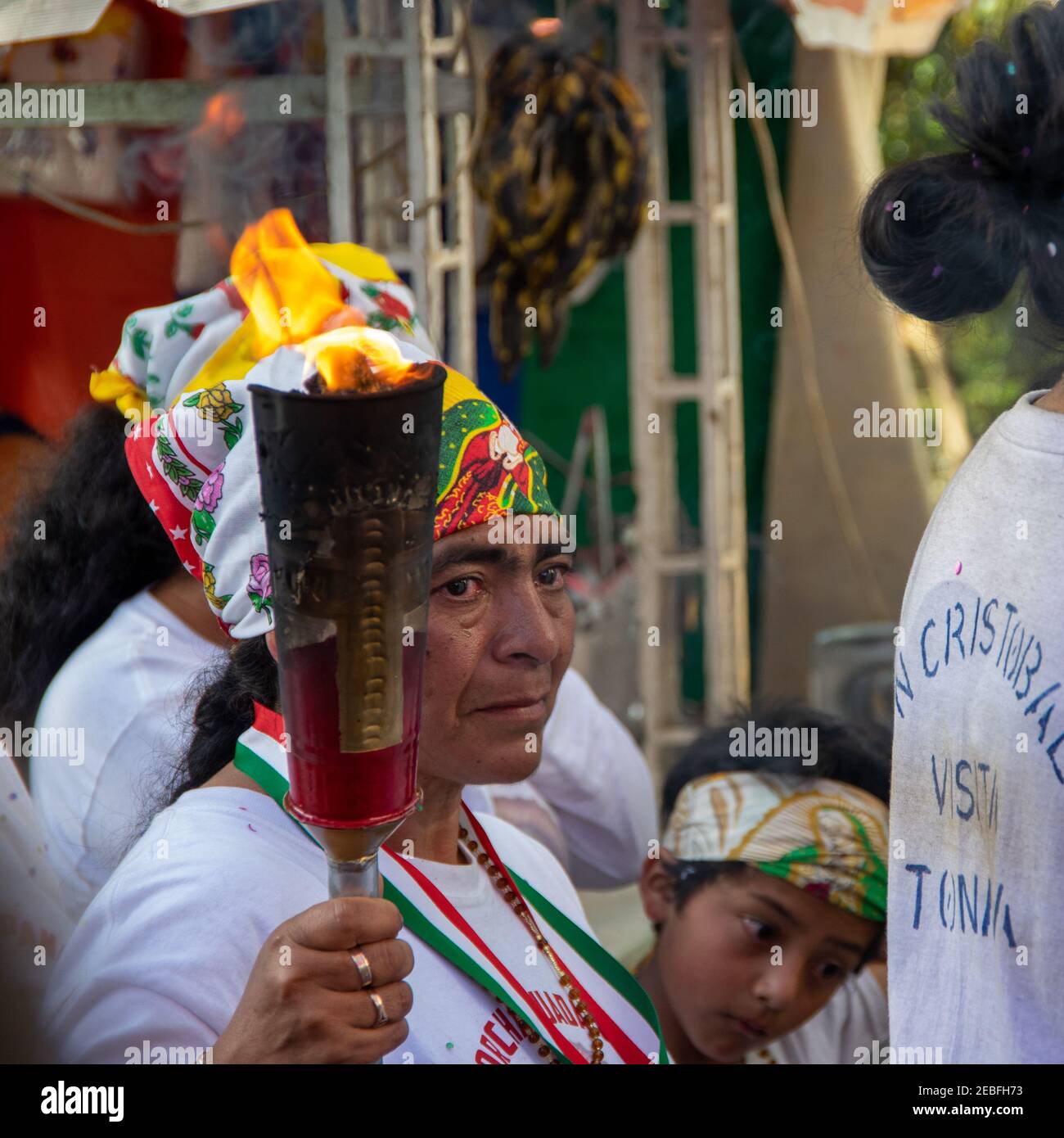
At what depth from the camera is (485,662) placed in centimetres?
175

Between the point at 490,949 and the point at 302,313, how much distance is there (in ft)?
2.70

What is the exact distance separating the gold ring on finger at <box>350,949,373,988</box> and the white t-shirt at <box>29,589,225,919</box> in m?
0.99

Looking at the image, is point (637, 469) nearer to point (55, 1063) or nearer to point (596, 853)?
point (596, 853)

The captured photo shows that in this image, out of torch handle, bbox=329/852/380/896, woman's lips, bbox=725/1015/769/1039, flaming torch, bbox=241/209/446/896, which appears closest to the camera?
flaming torch, bbox=241/209/446/896

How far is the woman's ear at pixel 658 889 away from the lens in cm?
273

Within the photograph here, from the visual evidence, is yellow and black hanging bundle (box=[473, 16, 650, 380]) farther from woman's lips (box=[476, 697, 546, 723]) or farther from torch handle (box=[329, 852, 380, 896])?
torch handle (box=[329, 852, 380, 896])

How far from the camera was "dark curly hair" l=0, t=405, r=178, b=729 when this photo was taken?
2.58 m

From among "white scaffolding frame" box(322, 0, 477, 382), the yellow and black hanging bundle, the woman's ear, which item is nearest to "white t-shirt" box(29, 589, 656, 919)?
the woman's ear

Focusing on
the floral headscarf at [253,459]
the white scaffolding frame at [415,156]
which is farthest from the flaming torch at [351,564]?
the white scaffolding frame at [415,156]

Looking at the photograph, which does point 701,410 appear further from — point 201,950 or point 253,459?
point 201,950

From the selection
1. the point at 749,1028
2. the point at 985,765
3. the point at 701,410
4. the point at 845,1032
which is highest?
the point at 701,410

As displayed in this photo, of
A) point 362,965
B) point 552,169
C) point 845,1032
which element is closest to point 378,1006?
point 362,965

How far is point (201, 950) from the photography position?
1559 millimetres

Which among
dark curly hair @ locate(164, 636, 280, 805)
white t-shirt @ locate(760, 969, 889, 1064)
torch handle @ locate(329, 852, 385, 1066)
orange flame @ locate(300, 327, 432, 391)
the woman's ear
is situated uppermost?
orange flame @ locate(300, 327, 432, 391)
